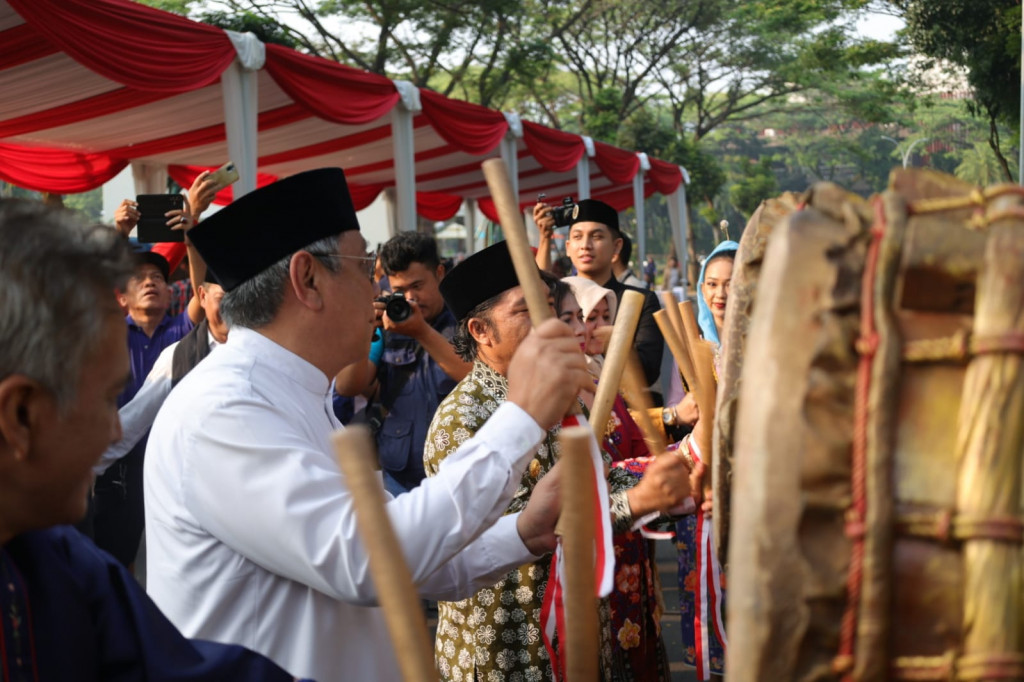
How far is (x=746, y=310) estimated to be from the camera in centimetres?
138

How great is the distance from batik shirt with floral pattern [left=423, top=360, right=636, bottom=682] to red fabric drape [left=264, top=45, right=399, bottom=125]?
5.20 metres

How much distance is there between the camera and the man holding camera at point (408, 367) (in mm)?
4027

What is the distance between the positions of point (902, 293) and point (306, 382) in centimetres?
130

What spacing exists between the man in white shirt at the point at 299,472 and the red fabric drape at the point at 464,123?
7678 mm

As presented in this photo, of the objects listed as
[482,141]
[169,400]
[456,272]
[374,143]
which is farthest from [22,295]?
[374,143]

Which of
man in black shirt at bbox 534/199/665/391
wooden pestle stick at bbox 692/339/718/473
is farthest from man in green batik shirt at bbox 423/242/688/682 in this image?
man in black shirt at bbox 534/199/665/391

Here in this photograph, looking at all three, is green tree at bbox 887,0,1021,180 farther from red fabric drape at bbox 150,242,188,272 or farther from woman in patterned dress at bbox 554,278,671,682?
woman in patterned dress at bbox 554,278,671,682

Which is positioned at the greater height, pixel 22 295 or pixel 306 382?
pixel 22 295

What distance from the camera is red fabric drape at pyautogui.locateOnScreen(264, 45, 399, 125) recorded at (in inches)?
291

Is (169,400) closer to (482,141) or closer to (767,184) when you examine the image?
(482,141)

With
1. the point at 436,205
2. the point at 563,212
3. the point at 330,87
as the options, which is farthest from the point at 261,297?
the point at 436,205

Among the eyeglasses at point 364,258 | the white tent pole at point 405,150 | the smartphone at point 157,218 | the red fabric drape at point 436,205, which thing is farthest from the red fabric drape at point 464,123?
the eyeglasses at point 364,258

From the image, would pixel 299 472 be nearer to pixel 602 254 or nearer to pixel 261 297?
pixel 261 297

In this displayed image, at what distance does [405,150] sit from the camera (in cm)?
905
